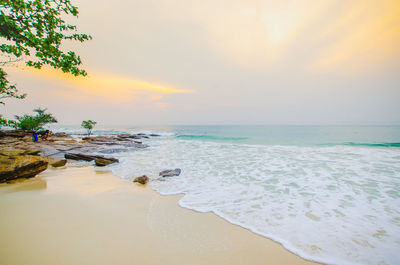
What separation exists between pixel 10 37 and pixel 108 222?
462cm

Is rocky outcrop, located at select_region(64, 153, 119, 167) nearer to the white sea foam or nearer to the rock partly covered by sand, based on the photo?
the white sea foam

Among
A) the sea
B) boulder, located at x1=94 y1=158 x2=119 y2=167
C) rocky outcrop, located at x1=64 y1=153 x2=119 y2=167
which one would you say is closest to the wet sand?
the sea

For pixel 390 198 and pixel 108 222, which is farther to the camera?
pixel 390 198

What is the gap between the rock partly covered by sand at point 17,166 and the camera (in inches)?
256

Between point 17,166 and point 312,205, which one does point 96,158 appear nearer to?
point 17,166

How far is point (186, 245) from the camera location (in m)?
3.16

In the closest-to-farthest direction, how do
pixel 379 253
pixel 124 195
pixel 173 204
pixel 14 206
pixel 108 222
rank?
pixel 379 253
pixel 108 222
pixel 14 206
pixel 173 204
pixel 124 195

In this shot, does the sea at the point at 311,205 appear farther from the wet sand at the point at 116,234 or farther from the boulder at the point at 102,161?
the boulder at the point at 102,161

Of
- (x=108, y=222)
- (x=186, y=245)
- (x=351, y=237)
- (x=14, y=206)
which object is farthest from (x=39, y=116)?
(x=351, y=237)

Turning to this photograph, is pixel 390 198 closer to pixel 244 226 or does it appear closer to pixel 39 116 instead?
pixel 244 226

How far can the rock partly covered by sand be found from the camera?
256 inches

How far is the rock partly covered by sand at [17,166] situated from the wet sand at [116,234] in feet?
4.71

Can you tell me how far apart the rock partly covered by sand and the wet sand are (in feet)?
4.71

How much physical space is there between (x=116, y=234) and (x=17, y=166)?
7.20 m
